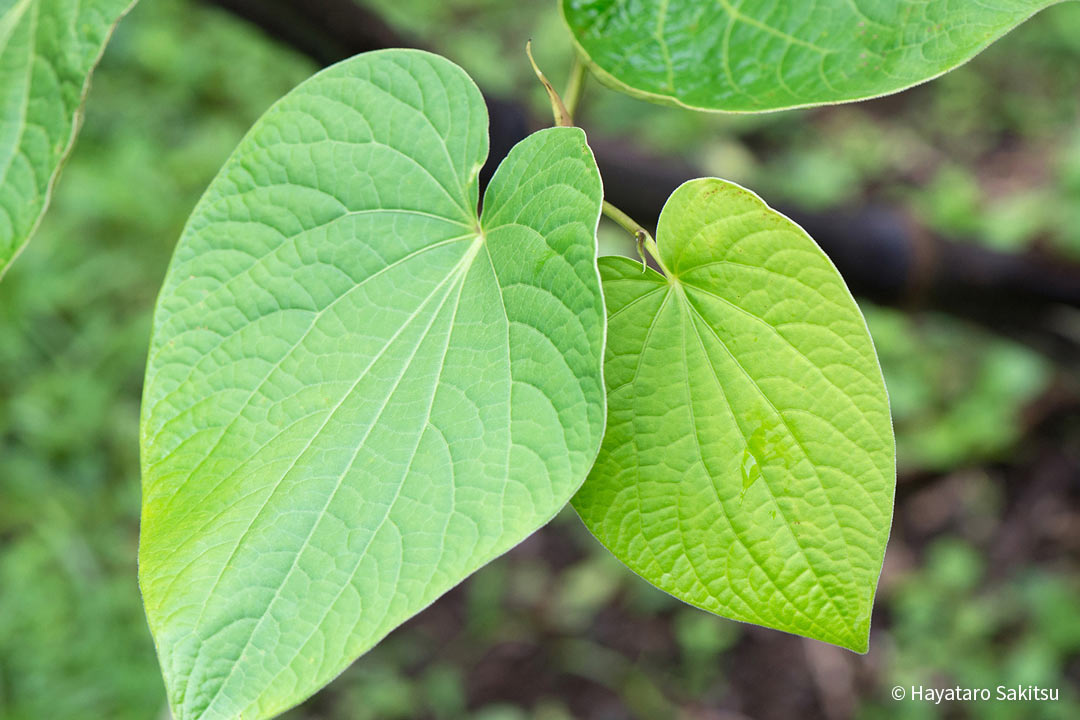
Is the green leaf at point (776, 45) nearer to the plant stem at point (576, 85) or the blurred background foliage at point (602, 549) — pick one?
the plant stem at point (576, 85)

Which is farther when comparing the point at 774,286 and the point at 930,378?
the point at 930,378

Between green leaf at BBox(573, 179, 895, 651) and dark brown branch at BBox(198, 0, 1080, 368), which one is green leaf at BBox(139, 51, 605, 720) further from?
dark brown branch at BBox(198, 0, 1080, 368)

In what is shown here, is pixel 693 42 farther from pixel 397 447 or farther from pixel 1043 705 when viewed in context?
pixel 1043 705

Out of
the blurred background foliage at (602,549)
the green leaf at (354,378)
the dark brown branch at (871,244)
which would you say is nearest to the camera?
the green leaf at (354,378)

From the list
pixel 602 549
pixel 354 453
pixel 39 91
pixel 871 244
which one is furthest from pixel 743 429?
pixel 602 549


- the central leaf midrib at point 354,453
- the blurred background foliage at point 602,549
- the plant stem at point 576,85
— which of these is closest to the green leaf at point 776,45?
the plant stem at point 576,85

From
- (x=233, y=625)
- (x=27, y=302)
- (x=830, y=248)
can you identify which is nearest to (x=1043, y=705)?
(x=830, y=248)
